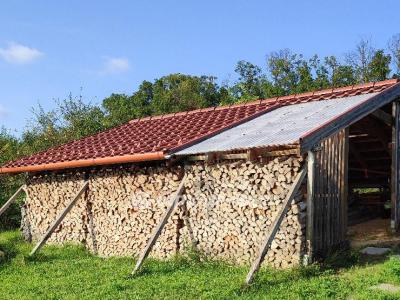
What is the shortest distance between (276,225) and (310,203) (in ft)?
2.84

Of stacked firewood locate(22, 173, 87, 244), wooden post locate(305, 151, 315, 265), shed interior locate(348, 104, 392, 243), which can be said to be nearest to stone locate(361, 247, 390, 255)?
wooden post locate(305, 151, 315, 265)

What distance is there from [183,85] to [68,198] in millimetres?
29571

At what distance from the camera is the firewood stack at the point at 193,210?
7941 mm

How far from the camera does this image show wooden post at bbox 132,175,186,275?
27.5 ft

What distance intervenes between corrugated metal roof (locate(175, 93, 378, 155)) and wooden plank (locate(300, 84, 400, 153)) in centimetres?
12

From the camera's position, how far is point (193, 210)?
924cm

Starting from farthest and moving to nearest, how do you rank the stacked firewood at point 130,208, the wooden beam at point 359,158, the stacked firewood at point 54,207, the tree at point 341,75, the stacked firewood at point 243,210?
the tree at point 341,75 < the wooden beam at point 359,158 < the stacked firewood at point 54,207 < the stacked firewood at point 130,208 < the stacked firewood at point 243,210

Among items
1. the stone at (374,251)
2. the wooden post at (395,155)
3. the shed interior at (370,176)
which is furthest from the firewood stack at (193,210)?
the shed interior at (370,176)

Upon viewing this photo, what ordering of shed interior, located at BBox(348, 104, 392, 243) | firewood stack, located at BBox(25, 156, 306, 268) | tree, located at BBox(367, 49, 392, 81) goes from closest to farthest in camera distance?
firewood stack, located at BBox(25, 156, 306, 268) → shed interior, located at BBox(348, 104, 392, 243) → tree, located at BBox(367, 49, 392, 81)

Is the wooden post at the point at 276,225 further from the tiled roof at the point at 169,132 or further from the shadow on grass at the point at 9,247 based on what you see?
the shadow on grass at the point at 9,247

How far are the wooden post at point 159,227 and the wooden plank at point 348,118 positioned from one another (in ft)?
9.00

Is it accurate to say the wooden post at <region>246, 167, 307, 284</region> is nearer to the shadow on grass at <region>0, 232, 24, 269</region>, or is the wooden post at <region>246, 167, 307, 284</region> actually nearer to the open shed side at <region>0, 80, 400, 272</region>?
the open shed side at <region>0, 80, 400, 272</region>

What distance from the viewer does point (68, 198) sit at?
12.3 m

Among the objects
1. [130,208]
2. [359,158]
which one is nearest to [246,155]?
[130,208]
